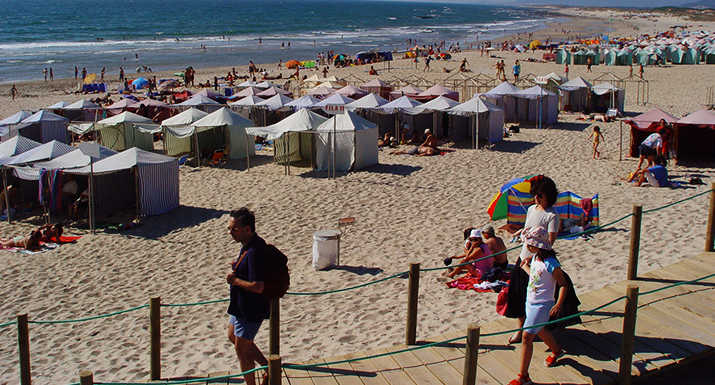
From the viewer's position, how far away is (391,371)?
15.8ft

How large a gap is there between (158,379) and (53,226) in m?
6.95

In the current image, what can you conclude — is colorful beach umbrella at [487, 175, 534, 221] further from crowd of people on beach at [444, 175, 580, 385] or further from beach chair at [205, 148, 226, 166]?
beach chair at [205, 148, 226, 166]

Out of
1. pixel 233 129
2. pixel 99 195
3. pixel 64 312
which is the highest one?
pixel 233 129

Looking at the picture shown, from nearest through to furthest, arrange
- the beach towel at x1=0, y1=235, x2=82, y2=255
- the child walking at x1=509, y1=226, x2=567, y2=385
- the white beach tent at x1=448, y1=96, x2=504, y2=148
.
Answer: the child walking at x1=509, y1=226, x2=567, y2=385 < the beach towel at x1=0, y1=235, x2=82, y2=255 < the white beach tent at x1=448, y1=96, x2=504, y2=148

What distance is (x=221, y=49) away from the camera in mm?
64938

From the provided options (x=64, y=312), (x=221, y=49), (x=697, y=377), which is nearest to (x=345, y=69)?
(x=221, y=49)

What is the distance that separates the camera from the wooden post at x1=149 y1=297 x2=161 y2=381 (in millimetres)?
4926

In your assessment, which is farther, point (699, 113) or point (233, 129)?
point (233, 129)

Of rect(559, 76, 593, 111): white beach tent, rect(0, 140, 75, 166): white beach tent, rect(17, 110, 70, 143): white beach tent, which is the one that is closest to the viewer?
rect(0, 140, 75, 166): white beach tent

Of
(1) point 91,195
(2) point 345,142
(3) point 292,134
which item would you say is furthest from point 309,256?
(3) point 292,134

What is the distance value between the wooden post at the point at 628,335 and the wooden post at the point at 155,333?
11.5 ft

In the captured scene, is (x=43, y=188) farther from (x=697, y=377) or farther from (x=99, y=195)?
(x=697, y=377)

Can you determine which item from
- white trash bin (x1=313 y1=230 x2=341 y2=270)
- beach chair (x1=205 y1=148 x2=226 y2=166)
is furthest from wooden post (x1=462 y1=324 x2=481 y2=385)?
beach chair (x1=205 y1=148 x2=226 y2=166)

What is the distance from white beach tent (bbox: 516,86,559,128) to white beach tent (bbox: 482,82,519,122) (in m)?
0.22
